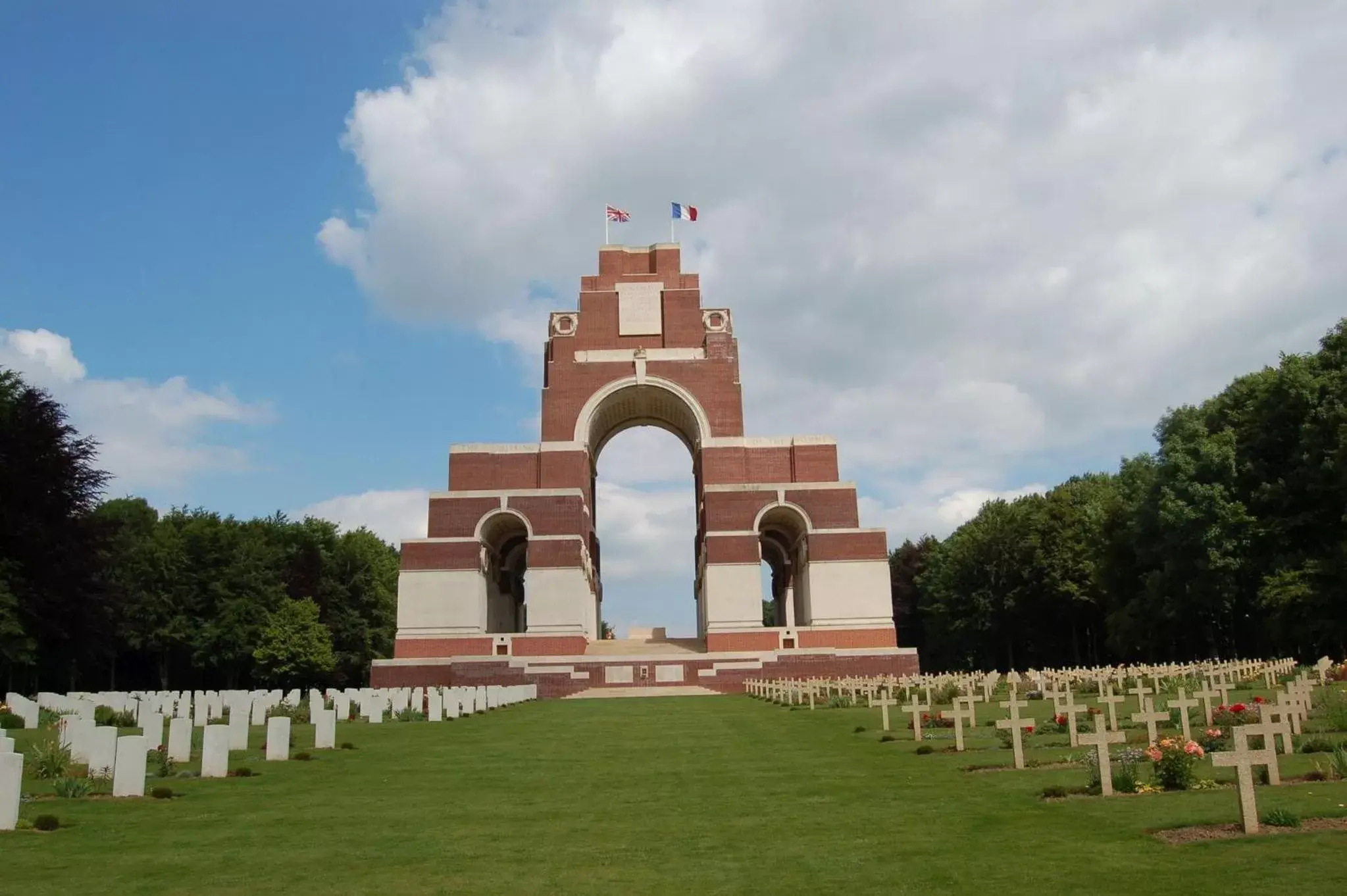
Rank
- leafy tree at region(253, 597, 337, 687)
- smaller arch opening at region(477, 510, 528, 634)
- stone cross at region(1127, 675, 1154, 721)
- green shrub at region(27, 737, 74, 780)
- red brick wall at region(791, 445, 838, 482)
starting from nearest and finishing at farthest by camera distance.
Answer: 1. green shrub at region(27, 737, 74, 780)
2. stone cross at region(1127, 675, 1154, 721)
3. smaller arch opening at region(477, 510, 528, 634)
4. red brick wall at region(791, 445, 838, 482)
5. leafy tree at region(253, 597, 337, 687)

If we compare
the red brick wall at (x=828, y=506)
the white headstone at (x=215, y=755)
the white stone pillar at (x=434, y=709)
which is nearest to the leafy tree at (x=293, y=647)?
the red brick wall at (x=828, y=506)

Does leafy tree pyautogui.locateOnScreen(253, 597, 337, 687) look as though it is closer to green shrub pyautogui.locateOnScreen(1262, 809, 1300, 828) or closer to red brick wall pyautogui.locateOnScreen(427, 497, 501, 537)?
red brick wall pyautogui.locateOnScreen(427, 497, 501, 537)

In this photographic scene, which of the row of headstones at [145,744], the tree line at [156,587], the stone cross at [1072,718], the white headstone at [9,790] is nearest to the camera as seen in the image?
the white headstone at [9,790]

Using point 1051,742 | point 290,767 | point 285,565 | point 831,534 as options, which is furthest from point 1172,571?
point 285,565

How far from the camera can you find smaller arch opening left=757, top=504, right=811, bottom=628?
4459cm

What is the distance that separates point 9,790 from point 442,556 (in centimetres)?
3617

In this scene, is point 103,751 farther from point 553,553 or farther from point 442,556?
point 442,556

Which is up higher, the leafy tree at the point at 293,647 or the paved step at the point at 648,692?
the leafy tree at the point at 293,647

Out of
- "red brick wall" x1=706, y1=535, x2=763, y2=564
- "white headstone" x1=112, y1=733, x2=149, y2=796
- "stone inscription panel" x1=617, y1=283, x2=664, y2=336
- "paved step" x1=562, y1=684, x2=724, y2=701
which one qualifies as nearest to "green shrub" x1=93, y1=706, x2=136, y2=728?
"white headstone" x1=112, y1=733, x2=149, y2=796

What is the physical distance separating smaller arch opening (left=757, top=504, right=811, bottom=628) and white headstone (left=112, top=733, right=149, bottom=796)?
1388 inches

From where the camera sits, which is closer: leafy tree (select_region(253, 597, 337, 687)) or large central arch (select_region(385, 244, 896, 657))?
large central arch (select_region(385, 244, 896, 657))

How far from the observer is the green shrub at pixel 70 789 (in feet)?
31.9

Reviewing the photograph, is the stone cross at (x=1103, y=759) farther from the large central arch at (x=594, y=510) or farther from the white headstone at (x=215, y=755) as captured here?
the large central arch at (x=594, y=510)

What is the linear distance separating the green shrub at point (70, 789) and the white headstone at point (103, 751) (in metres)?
0.56
